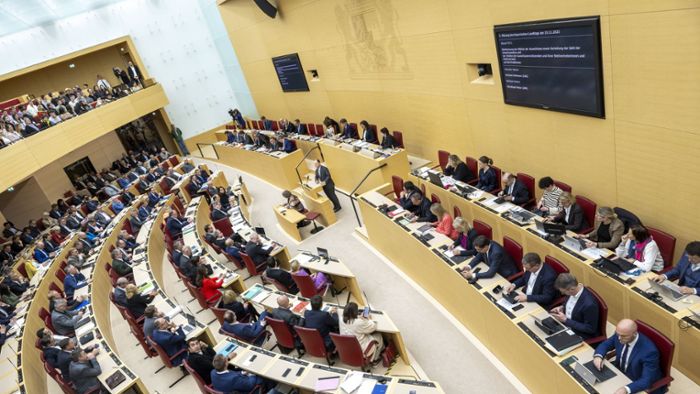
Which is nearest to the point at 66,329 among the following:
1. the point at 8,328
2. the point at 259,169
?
the point at 8,328

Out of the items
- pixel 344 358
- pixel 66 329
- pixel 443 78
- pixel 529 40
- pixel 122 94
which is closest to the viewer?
pixel 344 358

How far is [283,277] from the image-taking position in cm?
748

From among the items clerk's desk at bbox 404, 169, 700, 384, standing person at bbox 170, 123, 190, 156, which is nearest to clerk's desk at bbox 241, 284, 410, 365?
clerk's desk at bbox 404, 169, 700, 384

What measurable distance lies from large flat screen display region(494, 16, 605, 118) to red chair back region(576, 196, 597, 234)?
1.19m

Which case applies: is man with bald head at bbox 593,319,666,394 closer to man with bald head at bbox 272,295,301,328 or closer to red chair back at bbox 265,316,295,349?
man with bald head at bbox 272,295,301,328

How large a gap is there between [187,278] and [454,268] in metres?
5.12

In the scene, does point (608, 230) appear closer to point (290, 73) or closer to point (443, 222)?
point (443, 222)

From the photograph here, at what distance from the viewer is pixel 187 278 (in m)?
8.26

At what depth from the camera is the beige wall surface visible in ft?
Answer: 16.8

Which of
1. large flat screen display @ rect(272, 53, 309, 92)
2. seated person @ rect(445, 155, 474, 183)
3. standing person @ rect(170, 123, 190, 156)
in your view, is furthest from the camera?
standing person @ rect(170, 123, 190, 156)

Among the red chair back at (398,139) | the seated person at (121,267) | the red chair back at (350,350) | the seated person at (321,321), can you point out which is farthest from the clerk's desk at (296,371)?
the red chair back at (398,139)

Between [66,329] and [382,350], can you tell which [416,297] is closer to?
[382,350]

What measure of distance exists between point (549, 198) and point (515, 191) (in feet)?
1.79

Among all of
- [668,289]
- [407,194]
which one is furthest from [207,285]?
[668,289]
